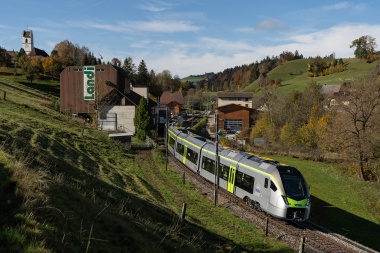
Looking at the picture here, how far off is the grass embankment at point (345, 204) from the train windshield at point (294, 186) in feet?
20.3

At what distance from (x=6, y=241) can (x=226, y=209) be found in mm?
16169

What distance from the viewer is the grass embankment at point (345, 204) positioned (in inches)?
867

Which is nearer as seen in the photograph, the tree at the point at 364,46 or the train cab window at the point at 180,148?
the train cab window at the point at 180,148

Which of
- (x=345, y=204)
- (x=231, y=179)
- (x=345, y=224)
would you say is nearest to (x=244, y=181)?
(x=231, y=179)

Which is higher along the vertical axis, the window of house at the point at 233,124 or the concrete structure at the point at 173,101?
the concrete structure at the point at 173,101

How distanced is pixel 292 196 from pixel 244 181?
13.3 ft

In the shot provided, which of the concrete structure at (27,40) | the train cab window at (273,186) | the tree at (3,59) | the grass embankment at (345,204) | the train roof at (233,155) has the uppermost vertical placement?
the concrete structure at (27,40)

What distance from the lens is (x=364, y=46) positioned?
463 ft

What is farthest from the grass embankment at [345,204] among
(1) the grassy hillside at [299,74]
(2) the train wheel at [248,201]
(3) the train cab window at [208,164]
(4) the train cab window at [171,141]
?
(1) the grassy hillside at [299,74]

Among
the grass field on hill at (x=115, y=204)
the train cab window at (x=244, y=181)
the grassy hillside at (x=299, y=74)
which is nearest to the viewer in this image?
the grass field on hill at (x=115, y=204)

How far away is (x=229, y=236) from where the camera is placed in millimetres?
15398

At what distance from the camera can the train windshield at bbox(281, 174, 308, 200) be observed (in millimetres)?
17266

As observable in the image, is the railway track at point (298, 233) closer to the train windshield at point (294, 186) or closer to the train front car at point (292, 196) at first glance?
the train front car at point (292, 196)

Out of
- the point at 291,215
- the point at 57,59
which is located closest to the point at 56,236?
the point at 291,215
